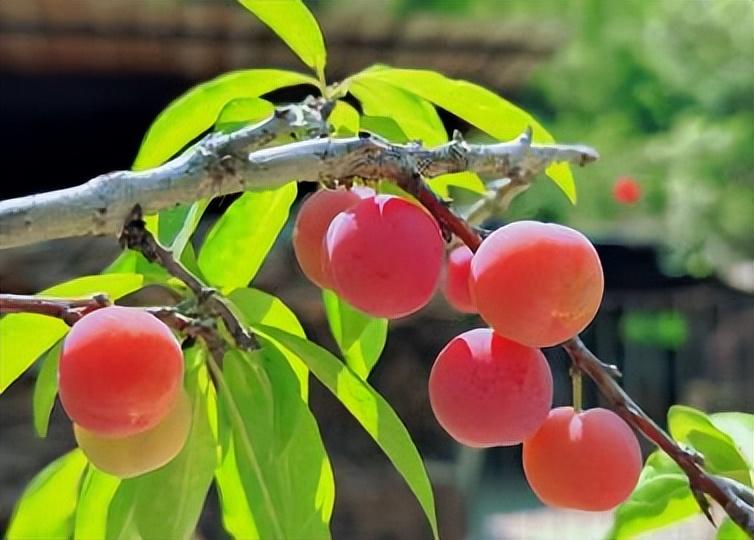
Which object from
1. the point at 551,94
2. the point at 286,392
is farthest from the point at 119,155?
the point at 551,94

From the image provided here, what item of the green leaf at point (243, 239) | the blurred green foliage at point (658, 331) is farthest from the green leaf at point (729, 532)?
the blurred green foliage at point (658, 331)

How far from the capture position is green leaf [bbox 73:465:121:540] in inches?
20.0

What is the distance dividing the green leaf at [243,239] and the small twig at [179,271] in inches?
3.0

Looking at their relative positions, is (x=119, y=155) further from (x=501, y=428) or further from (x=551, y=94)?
(x=551, y=94)

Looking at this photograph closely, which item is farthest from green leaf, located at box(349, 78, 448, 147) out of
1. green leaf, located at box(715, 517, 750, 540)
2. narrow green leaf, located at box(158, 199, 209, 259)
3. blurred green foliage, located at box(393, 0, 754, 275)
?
blurred green foliage, located at box(393, 0, 754, 275)

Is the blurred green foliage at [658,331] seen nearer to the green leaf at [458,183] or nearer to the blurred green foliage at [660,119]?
the blurred green foliage at [660,119]

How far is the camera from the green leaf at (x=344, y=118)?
527mm

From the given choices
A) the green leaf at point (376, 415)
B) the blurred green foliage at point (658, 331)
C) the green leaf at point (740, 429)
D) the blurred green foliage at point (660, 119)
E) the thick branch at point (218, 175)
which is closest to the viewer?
the thick branch at point (218, 175)

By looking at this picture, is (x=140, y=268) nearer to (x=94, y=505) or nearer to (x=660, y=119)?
(x=94, y=505)

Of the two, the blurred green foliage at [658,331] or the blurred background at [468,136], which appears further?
the blurred green foliage at [658,331]

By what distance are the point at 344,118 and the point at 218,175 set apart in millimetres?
181

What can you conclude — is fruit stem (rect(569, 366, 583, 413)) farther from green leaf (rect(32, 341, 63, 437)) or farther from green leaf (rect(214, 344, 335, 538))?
green leaf (rect(32, 341, 63, 437))

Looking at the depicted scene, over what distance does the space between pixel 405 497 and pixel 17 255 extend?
0.93 metres

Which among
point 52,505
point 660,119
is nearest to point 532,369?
point 52,505
